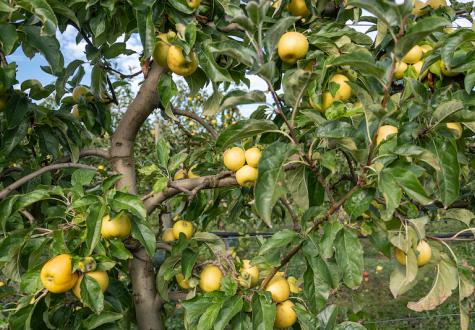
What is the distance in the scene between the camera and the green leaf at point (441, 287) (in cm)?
108

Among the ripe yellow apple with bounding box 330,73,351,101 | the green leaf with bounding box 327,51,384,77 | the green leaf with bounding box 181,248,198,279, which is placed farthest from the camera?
the green leaf with bounding box 181,248,198,279

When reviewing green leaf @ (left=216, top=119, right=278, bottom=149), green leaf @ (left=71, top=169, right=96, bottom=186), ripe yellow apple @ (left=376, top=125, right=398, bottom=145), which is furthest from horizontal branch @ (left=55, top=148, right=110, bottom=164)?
ripe yellow apple @ (left=376, top=125, right=398, bottom=145)

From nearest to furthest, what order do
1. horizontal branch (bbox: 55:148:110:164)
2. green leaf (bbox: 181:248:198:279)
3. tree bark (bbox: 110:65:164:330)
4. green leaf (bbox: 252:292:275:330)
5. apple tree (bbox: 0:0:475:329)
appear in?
apple tree (bbox: 0:0:475:329)
green leaf (bbox: 252:292:275:330)
green leaf (bbox: 181:248:198:279)
tree bark (bbox: 110:65:164:330)
horizontal branch (bbox: 55:148:110:164)

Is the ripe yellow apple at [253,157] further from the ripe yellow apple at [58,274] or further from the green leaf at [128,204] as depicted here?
the ripe yellow apple at [58,274]

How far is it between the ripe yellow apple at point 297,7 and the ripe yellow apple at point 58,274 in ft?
3.18

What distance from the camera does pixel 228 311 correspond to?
3.56 ft

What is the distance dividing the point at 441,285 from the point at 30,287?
106 centimetres

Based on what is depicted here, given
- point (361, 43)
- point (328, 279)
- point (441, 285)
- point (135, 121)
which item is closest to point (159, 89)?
point (135, 121)

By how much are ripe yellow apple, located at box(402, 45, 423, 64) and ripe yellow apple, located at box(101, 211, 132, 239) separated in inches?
33.7

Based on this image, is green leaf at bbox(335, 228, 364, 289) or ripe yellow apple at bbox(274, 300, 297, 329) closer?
green leaf at bbox(335, 228, 364, 289)

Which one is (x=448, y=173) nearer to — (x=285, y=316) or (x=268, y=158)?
(x=268, y=158)

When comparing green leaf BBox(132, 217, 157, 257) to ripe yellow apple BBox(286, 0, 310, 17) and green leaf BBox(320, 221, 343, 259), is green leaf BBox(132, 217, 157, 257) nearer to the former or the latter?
green leaf BBox(320, 221, 343, 259)

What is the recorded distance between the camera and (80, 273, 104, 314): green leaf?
3.75 ft

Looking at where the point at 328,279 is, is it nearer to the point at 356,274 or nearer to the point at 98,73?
the point at 356,274
